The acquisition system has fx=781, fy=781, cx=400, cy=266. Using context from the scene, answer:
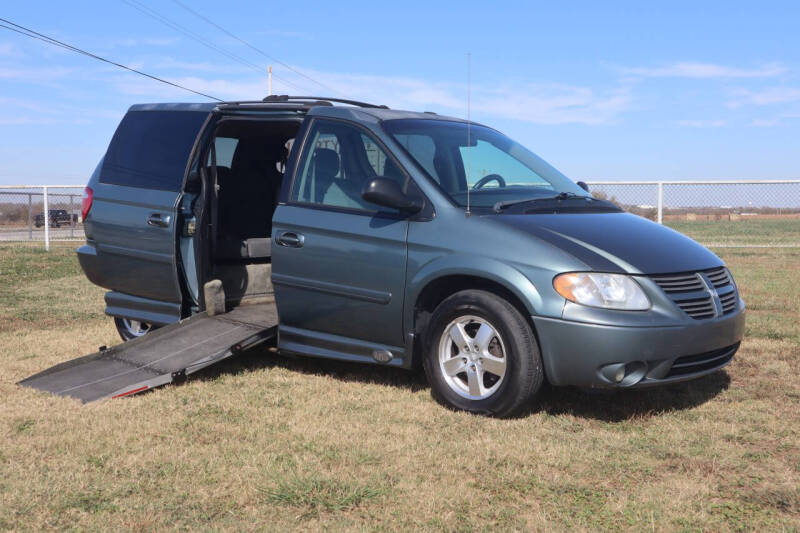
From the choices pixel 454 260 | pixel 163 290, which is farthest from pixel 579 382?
pixel 163 290

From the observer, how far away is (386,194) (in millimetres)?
4801

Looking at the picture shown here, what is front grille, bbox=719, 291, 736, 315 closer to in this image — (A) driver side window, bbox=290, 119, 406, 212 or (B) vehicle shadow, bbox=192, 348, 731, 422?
(B) vehicle shadow, bbox=192, 348, 731, 422

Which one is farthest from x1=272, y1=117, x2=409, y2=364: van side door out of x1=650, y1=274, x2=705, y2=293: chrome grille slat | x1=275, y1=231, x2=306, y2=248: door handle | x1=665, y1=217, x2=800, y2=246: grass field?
x1=665, y1=217, x2=800, y2=246: grass field

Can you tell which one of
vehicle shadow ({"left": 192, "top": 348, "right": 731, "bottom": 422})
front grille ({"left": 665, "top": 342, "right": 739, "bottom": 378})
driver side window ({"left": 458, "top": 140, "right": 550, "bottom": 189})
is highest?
driver side window ({"left": 458, "top": 140, "right": 550, "bottom": 189})

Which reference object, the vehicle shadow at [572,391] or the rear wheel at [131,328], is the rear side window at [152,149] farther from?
the vehicle shadow at [572,391]

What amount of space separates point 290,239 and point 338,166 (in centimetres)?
61

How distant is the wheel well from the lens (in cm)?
464

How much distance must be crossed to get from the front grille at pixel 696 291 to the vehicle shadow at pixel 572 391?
68 centimetres

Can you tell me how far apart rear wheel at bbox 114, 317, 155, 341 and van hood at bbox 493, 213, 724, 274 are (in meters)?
3.57

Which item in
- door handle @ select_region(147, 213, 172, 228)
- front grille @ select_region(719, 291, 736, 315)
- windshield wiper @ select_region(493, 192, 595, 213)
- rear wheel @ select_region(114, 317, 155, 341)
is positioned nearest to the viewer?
front grille @ select_region(719, 291, 736, 315)

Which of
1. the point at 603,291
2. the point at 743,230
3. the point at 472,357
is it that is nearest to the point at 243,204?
the point at 472,357

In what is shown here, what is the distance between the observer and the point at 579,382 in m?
4.41

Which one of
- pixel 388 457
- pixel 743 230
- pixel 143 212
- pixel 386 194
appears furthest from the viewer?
pixel 743 230

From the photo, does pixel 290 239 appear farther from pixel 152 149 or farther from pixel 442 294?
pixel 152 149
